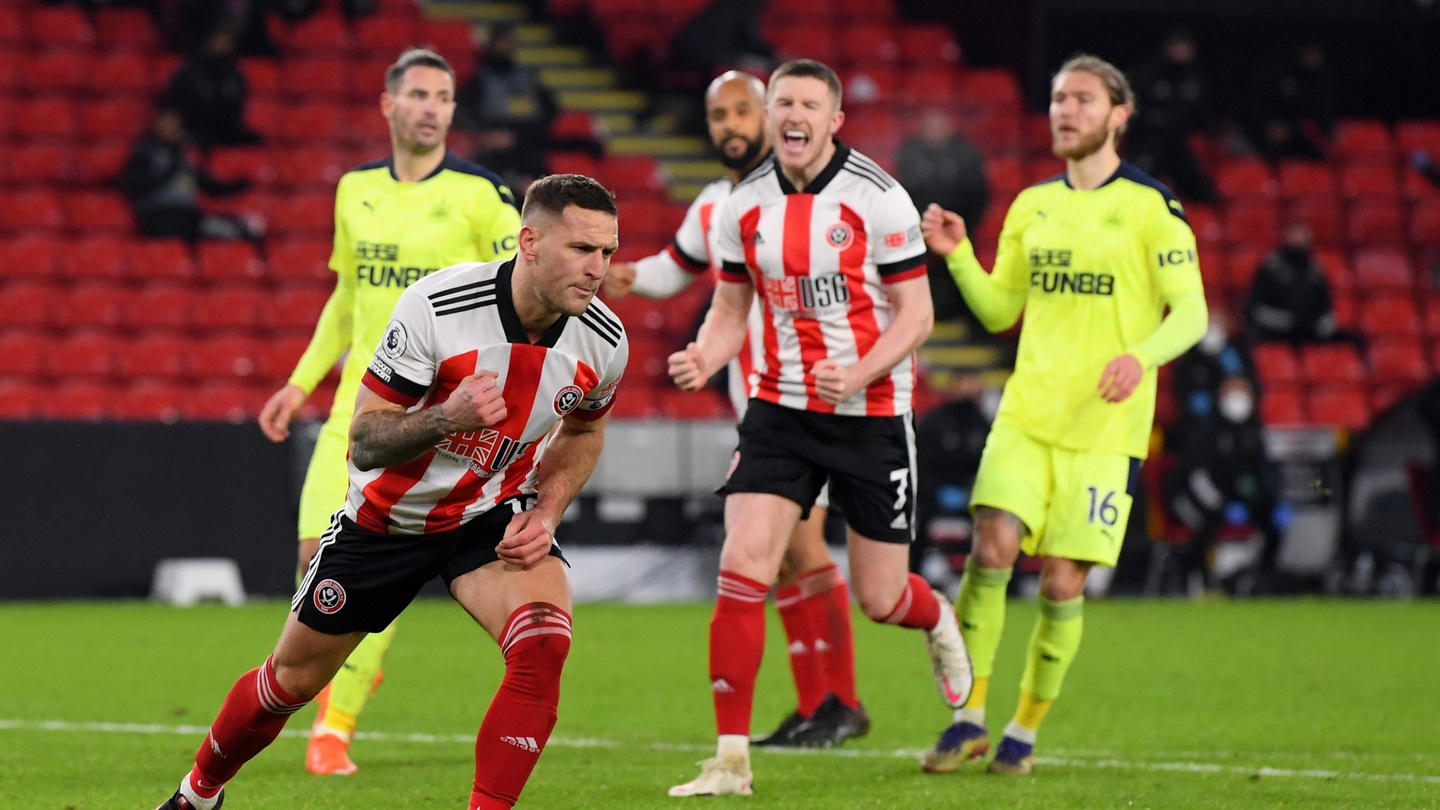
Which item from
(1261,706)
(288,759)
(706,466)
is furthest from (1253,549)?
(288,759)

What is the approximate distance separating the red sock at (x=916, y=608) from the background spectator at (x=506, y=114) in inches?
395

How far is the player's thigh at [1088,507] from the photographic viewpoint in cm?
657

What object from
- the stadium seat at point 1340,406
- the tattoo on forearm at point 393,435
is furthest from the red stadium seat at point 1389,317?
the tattoo on forearm at point 393,435

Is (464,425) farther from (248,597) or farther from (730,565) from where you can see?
(248,597)

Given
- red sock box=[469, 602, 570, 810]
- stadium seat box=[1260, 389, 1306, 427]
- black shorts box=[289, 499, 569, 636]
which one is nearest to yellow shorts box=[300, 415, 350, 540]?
black shorts box=[289, 499, 569, 636]

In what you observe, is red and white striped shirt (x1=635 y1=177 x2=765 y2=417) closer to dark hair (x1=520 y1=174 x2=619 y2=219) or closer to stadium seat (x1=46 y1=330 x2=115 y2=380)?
dark hair (x1=520 y1=174 x2=619 y2=219)

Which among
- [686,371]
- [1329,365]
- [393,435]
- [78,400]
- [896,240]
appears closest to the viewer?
[393,435]

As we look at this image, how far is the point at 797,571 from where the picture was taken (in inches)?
305

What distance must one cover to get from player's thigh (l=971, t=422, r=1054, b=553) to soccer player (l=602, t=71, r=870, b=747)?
3.71 feet

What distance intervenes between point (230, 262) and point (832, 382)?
11.7 metres

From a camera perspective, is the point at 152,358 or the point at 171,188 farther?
the point at 171,188

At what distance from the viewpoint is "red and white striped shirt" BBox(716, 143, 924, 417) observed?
6.39 m

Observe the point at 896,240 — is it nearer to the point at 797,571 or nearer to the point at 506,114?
the point at 797,571

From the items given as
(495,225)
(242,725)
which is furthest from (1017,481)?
(242,725)
